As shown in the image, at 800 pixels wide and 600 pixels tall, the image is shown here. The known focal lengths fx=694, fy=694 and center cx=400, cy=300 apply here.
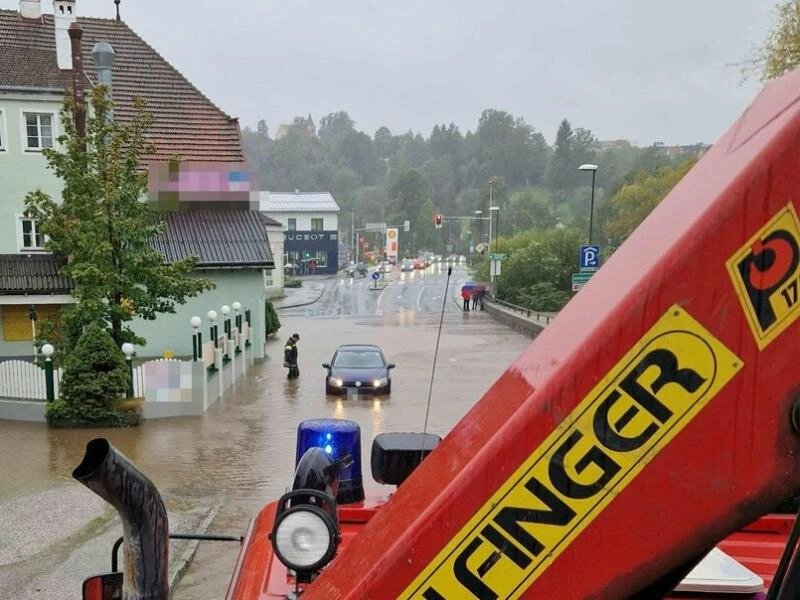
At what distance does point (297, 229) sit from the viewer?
76438 millimetres

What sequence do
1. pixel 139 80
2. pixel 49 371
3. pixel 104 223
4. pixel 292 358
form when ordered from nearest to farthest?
pixel 104 223
pixel 49 371
pixel 292 358
pixel 139 80

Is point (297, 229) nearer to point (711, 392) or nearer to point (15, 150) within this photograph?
point (15, 150)

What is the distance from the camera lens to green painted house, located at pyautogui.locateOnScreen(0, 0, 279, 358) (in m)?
20.6

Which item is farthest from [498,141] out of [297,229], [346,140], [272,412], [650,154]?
[272,412]

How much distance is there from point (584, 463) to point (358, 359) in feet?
56.0

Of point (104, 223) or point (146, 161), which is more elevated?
point (146, 161)

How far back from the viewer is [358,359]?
1850cm

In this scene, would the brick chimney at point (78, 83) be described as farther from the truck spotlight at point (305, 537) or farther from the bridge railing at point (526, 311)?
the bridge railing at point (526, 311)

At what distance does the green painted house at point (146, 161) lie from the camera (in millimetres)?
20578

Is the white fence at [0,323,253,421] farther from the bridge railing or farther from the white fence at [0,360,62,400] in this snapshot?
the bridge railing

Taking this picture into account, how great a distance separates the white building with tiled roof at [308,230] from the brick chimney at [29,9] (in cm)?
4791

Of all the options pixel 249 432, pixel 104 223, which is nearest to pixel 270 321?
pixel 249 432

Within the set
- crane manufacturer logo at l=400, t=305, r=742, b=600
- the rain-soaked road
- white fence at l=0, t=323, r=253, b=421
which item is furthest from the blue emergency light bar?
white fence at l=0, t=323, r=253, b=421

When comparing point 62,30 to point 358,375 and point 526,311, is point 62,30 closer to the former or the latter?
point 358,375
